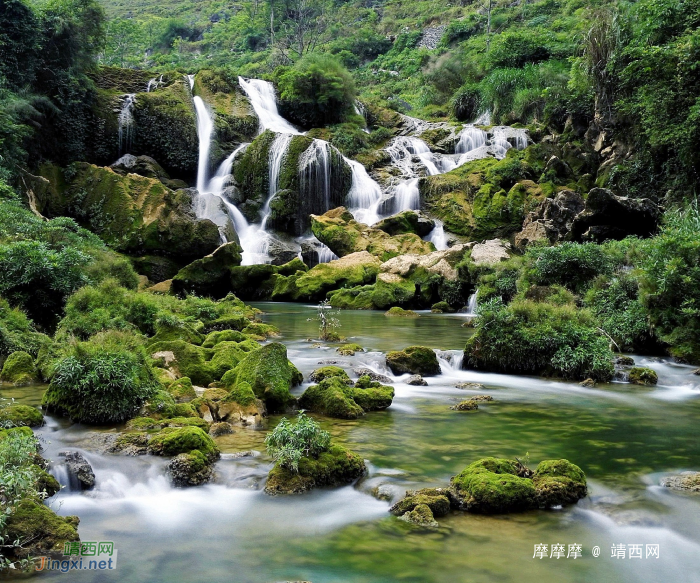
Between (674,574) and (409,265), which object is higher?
(409,265)

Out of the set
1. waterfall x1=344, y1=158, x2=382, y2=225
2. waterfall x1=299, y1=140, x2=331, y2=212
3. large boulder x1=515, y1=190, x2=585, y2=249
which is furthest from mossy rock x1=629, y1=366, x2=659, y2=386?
waterfall x1=299, y1=140, x2=331, y2=212

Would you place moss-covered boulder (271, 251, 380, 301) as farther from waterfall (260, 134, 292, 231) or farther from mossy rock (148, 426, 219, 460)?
mossy rock (148, 426, 219, 460)

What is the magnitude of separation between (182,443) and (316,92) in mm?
36301

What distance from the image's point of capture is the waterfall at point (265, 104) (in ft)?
124

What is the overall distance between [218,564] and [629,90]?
85.5ft

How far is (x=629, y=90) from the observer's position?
80.7 ft

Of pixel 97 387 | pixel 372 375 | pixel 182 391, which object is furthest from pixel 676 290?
pixel 97 387

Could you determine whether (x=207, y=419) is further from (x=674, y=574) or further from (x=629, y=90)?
(x=629, y=90)

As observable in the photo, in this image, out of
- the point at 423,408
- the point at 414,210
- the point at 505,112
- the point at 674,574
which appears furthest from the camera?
the point at 505,112

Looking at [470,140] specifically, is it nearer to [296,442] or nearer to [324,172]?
[324,172]

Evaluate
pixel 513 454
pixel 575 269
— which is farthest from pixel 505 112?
pixel 513 454

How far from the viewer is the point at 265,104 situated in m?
39.2

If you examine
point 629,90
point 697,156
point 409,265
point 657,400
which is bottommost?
point 657,400

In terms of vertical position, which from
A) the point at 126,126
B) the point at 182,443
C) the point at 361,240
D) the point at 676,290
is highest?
the point at 126,126
